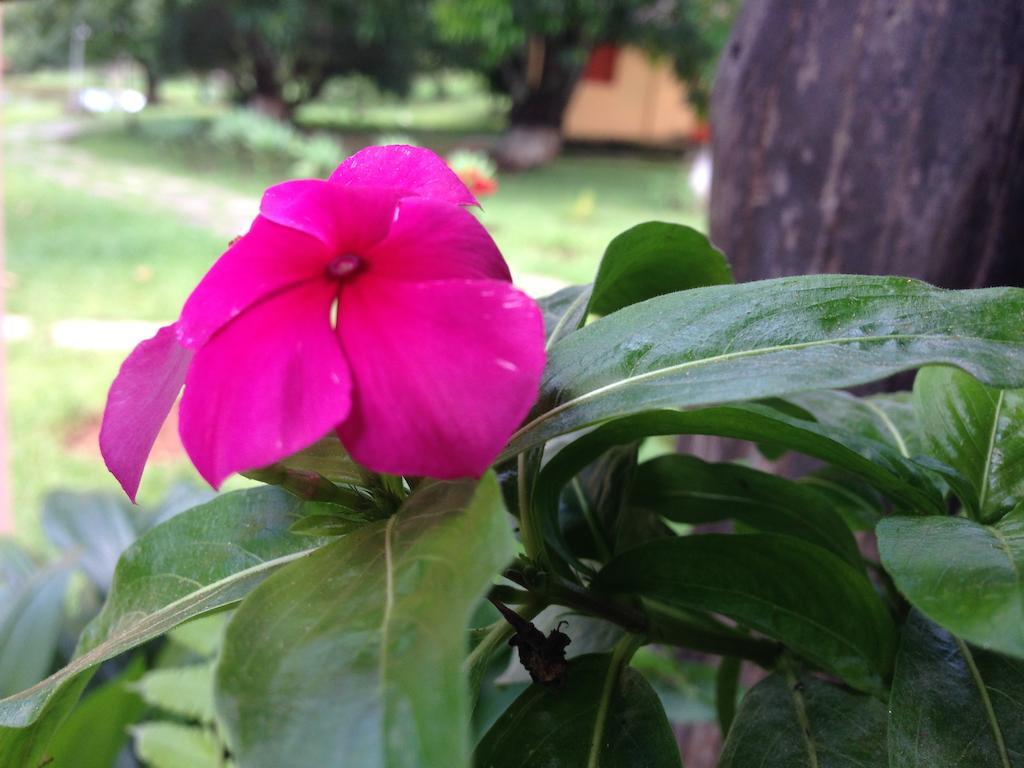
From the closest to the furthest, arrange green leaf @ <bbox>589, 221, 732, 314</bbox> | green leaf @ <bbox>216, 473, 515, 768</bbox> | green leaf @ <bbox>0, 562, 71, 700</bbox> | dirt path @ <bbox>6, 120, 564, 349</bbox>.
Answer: green leaf @ <bbox>216, 473, 515, 768</bbox>
green leaf @ <bbox>589, 221, 732, 314</bbox>
green leaf @ <bbox>0, 562, 71, 700</bbox>
dirt path @ <bbox>6, 120, 564, 349</bbox>

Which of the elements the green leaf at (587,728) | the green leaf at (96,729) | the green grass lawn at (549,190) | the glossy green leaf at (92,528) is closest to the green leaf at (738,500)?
the green leaf at (587,728)

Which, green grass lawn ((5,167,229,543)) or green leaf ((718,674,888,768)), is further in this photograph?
green grass lawn ((5,167,229,543))

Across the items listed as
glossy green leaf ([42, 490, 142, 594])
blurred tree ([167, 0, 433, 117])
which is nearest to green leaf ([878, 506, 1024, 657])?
glossy green leaf ([42, 490, 142, 594])

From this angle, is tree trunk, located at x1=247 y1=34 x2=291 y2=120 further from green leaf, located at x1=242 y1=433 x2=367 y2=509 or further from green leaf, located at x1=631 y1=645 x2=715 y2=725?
green leaf, located at x1=242 y1=433 x2=367 y2=509

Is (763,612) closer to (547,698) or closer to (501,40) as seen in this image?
(547,698)

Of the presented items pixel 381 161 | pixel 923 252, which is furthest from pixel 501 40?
pixel 381 161

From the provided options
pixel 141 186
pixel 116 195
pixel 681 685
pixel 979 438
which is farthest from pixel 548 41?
pixel 979 438

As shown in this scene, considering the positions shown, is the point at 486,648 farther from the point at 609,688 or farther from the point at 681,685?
the point at 681,685
